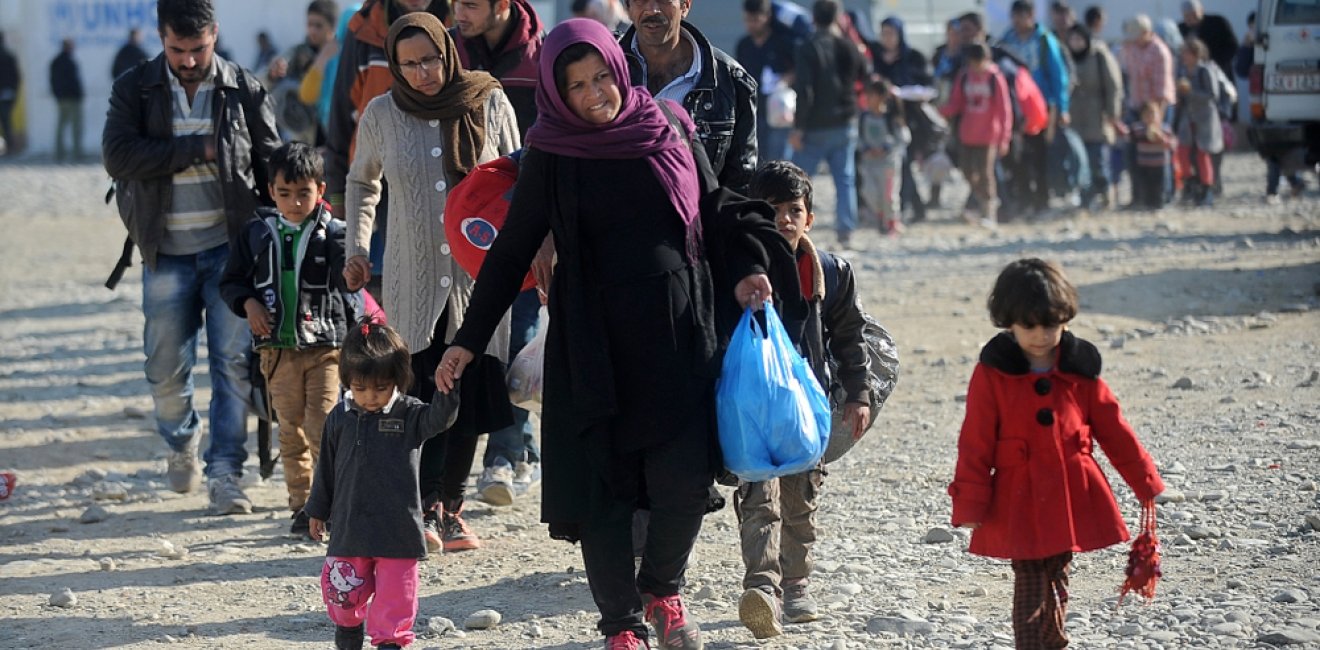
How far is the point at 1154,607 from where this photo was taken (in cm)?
518

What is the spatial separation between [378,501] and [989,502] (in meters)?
1.63

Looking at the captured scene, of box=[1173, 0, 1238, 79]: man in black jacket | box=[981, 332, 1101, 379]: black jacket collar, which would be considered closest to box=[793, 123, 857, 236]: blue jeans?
box=[1173, 0, 1238, 79]: man in black jacket

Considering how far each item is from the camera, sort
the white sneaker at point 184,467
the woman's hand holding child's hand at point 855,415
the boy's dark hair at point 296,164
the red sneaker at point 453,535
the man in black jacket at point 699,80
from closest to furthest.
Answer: the woman's hand holding child's hand at point 855,415
the man in black jacket at point 699,80
the red sneaker at point 453,535
the boy's dark hair at point 296,164
the white sneaker at point 184,467

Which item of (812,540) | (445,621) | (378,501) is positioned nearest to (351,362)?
(378,501)

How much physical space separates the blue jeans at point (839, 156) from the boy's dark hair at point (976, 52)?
167 centimetres

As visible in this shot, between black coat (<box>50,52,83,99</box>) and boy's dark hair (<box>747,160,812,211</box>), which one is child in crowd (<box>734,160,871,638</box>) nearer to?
boy's dark hair (<box>747,160,812,211</box>)

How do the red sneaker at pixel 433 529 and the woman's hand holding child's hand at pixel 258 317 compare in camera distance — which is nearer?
the red sneaker at pixel 433 529

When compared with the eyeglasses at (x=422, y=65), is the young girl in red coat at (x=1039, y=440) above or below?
below

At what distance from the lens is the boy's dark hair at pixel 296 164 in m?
6.52

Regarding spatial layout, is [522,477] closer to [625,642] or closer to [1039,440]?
[625,642]

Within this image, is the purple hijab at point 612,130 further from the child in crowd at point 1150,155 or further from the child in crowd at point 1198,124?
the child in crowd at point 1198,124

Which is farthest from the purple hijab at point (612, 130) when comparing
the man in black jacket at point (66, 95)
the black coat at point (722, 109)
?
the man in black jacket at point (66, 95)

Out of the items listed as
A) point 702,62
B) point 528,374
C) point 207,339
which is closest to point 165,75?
point 207,339

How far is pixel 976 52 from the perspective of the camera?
16047 millimetres
